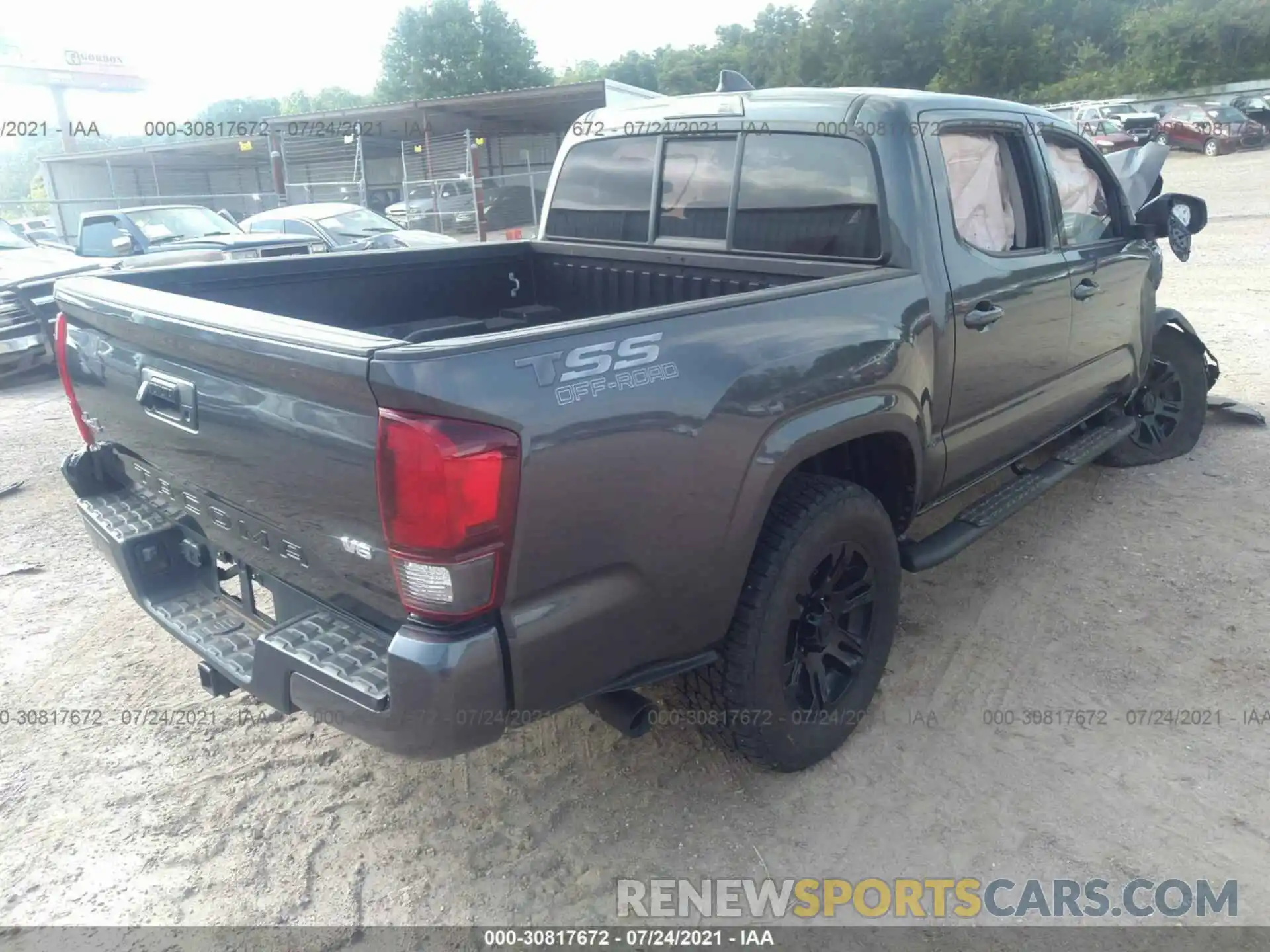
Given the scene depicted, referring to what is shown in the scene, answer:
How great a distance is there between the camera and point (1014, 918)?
7.91 ft

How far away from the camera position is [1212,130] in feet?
89.7

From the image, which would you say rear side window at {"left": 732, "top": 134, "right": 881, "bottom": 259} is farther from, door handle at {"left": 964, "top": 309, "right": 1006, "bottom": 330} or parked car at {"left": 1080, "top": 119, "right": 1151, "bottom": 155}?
parked car at {"left": 1080, "top": 119, "right": 1151, "bottom": 155}

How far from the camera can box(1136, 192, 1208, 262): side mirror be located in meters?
4.47

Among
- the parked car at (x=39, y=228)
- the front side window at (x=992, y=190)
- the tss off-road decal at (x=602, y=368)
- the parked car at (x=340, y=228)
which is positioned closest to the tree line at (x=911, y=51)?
the parked car at (x=39, y=228)

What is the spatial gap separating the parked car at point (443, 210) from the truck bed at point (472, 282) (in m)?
17.4

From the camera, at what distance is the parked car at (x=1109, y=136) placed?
2477cm

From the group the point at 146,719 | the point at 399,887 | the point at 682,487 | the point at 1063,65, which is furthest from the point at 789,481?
the point at 1063,65

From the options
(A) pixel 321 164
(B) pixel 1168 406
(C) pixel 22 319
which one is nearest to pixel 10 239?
(C) pixel 22 319

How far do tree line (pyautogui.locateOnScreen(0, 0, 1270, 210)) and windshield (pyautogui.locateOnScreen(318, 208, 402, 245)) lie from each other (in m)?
26.4

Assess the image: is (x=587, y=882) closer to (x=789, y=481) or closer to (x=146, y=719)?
(x=789, y=481)

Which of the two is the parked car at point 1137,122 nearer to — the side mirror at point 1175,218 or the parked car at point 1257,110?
the parked car at point 1257,110

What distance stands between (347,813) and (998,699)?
7.46ft

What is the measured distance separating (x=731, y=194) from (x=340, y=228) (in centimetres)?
1123

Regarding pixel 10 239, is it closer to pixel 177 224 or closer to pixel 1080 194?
pixel 177 224
